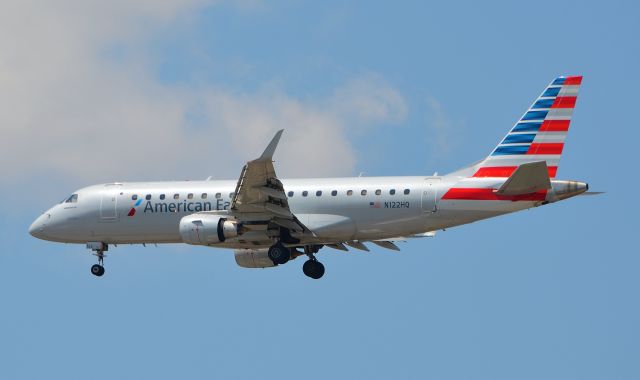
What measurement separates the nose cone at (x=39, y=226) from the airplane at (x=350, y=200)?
11.3 feet

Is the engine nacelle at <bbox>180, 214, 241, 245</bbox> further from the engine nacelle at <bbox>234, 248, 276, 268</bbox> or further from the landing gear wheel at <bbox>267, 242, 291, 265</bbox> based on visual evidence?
the engine nacelle at <bbox>234, 248, 276, 268</bbox>

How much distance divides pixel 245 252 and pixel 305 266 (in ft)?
8.72

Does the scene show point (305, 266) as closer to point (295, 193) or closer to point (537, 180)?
point (295, 193)

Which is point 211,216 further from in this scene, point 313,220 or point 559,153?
point 559,153

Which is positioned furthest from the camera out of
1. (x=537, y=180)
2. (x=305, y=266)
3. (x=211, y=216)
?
(x=305, y=266)

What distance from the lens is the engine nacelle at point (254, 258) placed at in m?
61.4

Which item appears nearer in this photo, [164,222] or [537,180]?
[537,180]

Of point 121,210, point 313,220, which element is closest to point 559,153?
point 313,220

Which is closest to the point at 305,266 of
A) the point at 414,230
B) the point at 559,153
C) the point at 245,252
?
the point at 245,252

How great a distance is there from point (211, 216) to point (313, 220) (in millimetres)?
3867

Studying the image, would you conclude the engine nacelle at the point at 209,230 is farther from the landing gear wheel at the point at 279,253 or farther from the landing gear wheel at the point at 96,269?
the landing gear wheel at the point at 96,269

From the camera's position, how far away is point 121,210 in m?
60.1

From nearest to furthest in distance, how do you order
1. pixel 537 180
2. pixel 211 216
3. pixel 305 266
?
pixel 537 180 → pixel 211 216 → pixel 305 266

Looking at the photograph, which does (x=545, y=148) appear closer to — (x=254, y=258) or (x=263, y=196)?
(x=263, y=196)
